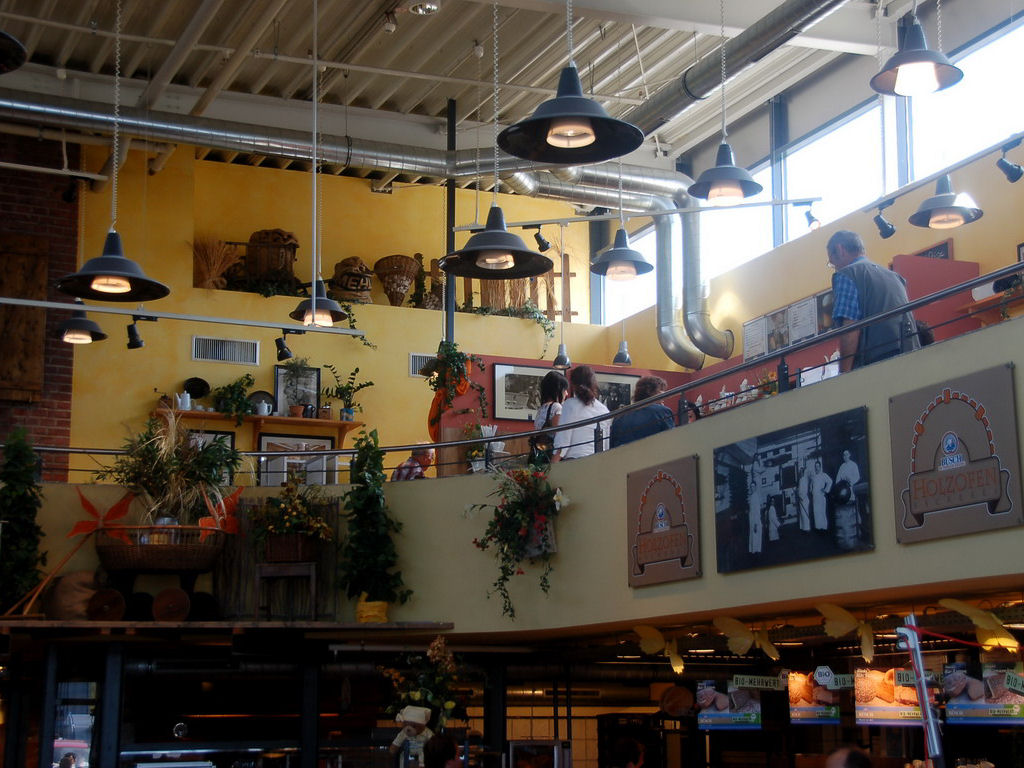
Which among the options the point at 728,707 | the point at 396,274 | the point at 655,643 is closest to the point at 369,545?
the point at 655,643

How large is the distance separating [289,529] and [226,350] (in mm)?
4746

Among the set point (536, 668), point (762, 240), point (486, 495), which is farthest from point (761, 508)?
point (762, 240)

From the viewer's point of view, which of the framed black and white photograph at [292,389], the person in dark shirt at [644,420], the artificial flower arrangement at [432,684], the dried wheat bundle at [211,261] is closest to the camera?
the person in dark shirt at [644,420]

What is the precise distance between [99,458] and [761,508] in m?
8.14

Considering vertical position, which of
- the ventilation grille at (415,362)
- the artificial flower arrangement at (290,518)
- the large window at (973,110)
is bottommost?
the artificial flower arrangement at (290,518)

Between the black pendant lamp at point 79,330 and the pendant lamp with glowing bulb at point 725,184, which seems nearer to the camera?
the pendant lamp with glowing bulb at point 725,184

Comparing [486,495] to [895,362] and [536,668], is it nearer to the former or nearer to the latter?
[536,668]

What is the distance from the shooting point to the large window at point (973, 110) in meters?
12.0

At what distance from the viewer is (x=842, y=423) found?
7441 millimetres

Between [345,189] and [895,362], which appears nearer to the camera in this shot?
[895,362]

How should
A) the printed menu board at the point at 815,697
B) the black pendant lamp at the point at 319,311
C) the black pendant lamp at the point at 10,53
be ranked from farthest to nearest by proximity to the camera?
the black pendant lamp at the point at 319,311 < the printed menu board at the point at 815,697 < the black pendant lamp at the point at 10,53

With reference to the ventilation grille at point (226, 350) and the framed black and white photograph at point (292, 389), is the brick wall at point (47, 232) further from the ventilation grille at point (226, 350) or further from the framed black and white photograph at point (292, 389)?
the framed black and white photograph at point (292, 389)

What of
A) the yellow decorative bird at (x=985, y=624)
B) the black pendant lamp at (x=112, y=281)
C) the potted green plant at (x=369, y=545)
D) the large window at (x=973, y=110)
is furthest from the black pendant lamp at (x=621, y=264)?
the yellow decorative bird at (x=985, y=624)

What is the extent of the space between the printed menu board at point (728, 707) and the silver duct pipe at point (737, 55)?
17.1 feet
